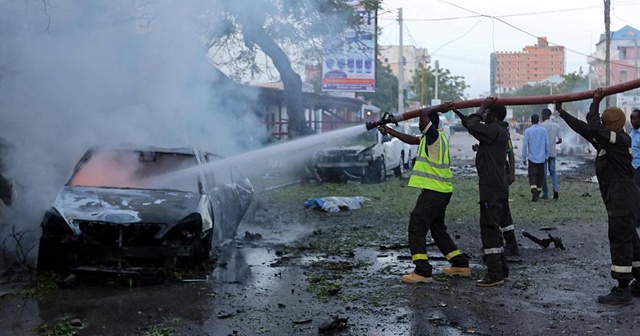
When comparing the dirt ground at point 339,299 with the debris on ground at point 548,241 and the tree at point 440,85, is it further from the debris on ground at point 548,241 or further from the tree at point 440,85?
the tree at point 440,85

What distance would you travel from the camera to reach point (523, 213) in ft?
42.0

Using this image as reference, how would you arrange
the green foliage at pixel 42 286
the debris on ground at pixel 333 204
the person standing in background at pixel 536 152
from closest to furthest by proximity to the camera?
1. the green foliage at pixel 42 286
2. the debris on ground at pixel 333 204
3. the person standing in background at pixel 536 152

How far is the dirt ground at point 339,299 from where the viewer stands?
5422mm

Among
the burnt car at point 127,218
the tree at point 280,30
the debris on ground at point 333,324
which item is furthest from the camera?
the tree at point 280,30

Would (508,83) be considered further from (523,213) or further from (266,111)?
(523,213)

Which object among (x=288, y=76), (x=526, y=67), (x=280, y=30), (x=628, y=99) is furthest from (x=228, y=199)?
(x=526, y=67)

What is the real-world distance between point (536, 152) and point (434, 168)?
7.89 metres

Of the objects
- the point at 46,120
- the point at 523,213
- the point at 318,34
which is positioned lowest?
the point at 523,213

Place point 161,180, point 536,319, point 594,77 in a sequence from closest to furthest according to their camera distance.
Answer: point 536,319
point 161,180
point 594,77

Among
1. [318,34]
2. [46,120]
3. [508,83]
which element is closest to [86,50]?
[46,120]

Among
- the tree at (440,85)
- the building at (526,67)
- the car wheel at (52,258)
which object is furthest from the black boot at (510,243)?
the building at (526,67)

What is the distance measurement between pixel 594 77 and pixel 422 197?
258 feet

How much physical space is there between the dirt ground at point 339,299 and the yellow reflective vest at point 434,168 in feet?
3.26

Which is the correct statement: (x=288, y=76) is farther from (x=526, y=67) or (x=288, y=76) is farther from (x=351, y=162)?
(x=526, y=67)
